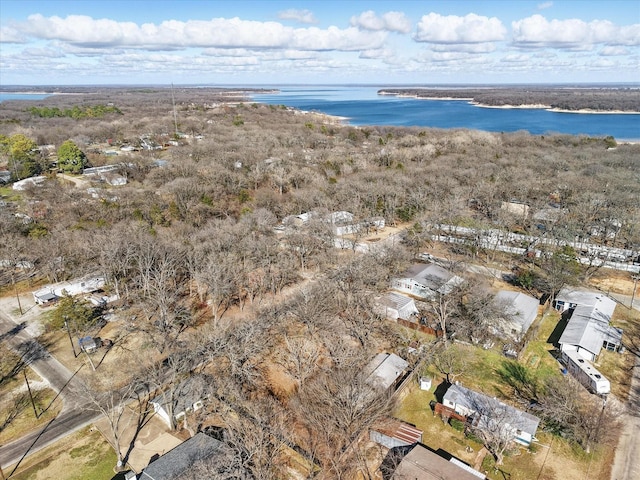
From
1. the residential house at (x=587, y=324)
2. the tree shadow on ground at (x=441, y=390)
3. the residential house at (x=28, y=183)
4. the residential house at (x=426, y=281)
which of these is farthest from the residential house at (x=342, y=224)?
the residential house at (x=28, y=183)

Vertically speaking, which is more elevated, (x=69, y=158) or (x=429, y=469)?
(x=69, y=158)

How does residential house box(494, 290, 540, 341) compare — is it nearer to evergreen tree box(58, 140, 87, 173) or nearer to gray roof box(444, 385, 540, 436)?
gray roof box(444, 385, 540, 436)

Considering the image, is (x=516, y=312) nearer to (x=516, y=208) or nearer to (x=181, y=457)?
(x=181, y=457)

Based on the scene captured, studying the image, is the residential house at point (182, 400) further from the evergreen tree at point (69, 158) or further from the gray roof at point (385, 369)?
the evergreen tree at point (69, 158)

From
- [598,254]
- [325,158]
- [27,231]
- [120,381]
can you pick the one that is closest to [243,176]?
[325,158]

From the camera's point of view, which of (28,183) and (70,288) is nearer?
(70,288)

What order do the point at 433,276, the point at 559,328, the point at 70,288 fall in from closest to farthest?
the point at 559,328
the point at 70,288
the point at 433,276

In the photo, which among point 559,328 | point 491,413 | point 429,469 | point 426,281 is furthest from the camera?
point 426,281

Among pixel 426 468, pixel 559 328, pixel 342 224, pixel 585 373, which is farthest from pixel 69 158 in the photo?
pixel 585 373
